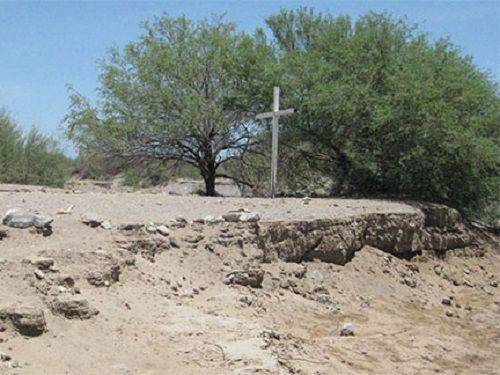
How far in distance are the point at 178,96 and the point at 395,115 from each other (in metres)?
5.48

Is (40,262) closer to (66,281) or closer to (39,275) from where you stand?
(39,275)

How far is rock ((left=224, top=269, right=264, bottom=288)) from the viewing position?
298 inches

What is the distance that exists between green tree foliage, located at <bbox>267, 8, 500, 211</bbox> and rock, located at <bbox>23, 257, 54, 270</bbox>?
9.08 meters

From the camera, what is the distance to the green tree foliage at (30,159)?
24859mm

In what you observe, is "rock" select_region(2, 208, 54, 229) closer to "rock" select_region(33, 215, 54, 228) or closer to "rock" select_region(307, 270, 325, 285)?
"rock" select_region(33, 215, 54, 228)

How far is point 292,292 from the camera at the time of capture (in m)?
8.14

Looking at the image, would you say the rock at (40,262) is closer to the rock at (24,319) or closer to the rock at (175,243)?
the rock at (24,319)

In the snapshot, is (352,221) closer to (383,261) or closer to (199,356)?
(383,261)

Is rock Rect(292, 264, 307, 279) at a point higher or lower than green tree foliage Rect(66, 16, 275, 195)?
lower

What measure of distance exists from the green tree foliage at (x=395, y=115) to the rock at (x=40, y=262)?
29.8ft

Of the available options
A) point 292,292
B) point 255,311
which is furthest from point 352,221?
point 255,311

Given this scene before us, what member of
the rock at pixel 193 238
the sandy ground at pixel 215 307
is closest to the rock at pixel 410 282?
the sandy ground at pixel 215 307

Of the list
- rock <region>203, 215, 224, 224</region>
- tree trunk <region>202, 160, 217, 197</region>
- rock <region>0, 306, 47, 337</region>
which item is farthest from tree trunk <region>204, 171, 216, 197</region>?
rock <region>0, 306, 47, 337</region>

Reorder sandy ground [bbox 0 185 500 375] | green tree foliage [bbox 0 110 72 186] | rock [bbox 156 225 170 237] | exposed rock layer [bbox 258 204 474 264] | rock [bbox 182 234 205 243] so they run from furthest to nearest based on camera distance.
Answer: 1. green tree foliage [bbox 0 110 72 186]
2. exposed rock layer [bbox 258 204 474 264]
3. rock [bbox 182 234 205 243]
4. rock [bbox 156 225 170 237]
5. sandy ground [bbox 0 185 500 375]
